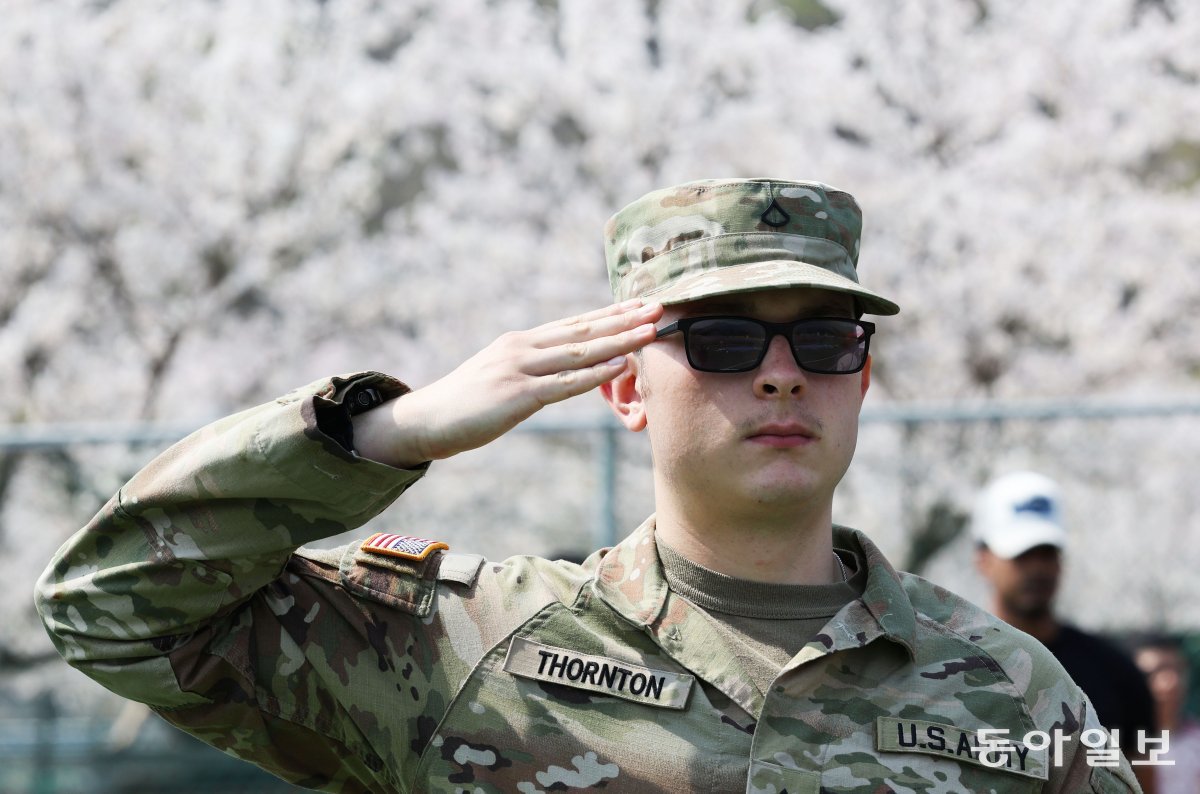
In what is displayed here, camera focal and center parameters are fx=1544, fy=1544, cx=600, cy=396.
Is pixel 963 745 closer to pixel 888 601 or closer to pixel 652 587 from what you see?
pixel 888 601

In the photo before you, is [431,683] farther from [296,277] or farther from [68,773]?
[296,277]

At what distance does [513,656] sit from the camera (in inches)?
92.4

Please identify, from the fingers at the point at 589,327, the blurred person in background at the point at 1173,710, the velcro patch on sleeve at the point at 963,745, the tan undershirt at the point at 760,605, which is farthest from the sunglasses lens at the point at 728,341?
the blurred person in background at the point at 1173,710

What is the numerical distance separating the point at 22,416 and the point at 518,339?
9.12 metres

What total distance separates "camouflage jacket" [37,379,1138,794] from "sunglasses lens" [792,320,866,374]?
0.36 metres

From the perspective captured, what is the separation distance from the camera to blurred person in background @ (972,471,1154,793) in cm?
452

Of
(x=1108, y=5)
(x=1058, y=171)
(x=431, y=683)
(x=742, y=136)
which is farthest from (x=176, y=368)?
(x=431, y=683)

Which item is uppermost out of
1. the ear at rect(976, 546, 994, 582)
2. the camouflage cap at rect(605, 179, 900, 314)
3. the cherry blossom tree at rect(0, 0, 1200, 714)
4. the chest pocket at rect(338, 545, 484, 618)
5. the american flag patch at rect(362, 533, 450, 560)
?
the cherry blossom tree at rect(0, 0, 1200, 714)

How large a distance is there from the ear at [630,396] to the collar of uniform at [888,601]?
43 cm

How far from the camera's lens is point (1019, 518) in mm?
4797

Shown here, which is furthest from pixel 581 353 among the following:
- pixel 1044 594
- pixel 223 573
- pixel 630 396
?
pixel 1044 594

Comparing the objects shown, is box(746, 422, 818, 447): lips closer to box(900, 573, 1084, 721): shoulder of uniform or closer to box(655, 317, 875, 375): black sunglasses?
box(655, 317, 875, 375): black sunglasses

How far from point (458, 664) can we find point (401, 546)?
0.22 metres

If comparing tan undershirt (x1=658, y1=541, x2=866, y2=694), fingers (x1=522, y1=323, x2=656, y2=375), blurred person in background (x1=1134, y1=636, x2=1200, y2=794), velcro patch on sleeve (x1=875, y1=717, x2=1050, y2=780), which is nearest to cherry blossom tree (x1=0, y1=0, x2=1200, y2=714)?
blurred person in background (x1=1134, y1=636, x2=1200, y2=794)
